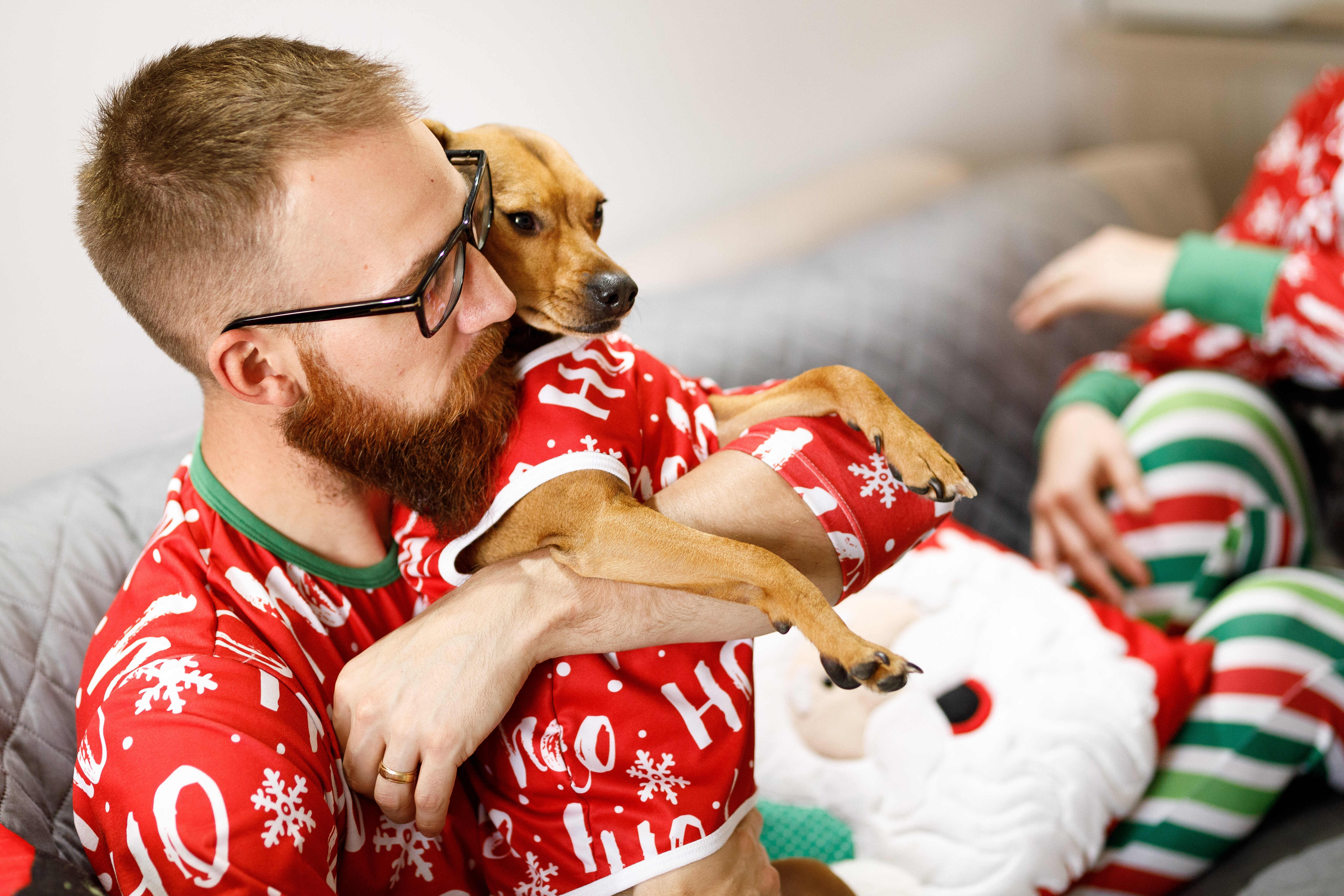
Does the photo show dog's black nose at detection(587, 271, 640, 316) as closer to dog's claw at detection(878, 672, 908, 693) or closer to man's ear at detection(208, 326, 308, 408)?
man's ear at detection(208, 326, 308, 408)

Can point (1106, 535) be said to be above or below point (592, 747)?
below

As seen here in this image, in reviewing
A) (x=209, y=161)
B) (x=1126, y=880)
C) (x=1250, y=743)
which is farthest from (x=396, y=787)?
(x=1250, y=743)

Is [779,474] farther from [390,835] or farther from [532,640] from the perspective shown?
[390,835]

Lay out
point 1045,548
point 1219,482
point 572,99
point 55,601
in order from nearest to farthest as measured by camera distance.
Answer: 1. point 55,601
2. point 1219,482
3. point 1045,548
4. point 572,99

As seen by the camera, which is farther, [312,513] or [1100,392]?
[1100,392]

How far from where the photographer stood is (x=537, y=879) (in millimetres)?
914

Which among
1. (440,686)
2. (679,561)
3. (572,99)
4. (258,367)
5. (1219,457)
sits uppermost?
(572,99)

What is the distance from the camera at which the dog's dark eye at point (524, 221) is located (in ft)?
3.22

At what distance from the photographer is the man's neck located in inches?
36.7

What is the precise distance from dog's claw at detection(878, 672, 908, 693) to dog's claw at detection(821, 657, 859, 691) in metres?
0.02

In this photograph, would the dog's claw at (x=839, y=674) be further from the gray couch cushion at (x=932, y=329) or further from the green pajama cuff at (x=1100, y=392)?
the green pajama cuff at (x=1100, y=392)

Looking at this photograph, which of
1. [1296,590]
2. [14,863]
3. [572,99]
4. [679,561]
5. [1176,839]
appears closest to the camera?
[14,863]

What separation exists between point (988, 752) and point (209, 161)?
1.03 meters

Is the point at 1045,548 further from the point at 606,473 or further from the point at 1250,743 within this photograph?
the point at 606,473
